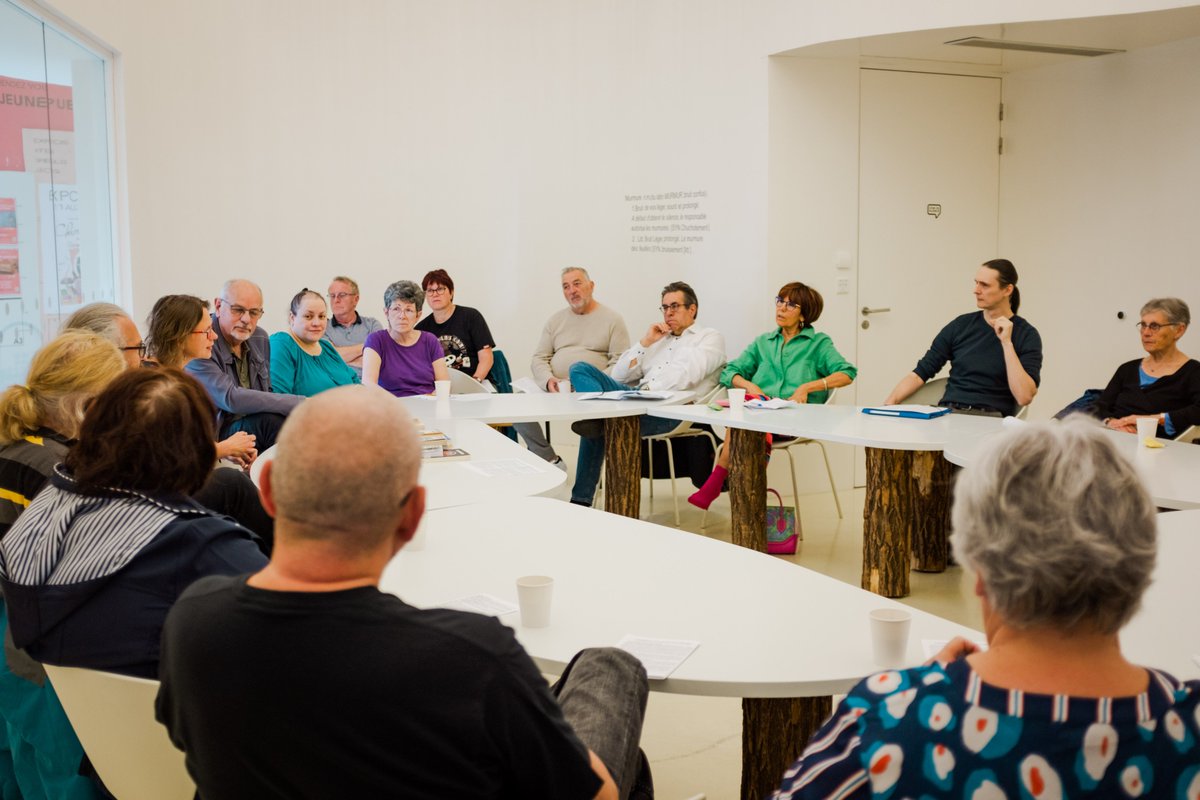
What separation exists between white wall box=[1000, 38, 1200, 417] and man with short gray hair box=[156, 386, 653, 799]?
5885 millimetres

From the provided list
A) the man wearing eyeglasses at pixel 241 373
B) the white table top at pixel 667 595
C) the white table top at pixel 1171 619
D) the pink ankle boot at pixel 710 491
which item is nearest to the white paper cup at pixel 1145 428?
the white table top at pixel 1171 619

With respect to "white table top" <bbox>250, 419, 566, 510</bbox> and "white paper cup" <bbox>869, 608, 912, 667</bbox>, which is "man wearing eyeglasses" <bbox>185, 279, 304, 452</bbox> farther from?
"white paper cup" <bbox>869, 608, 912, 667</bbox>

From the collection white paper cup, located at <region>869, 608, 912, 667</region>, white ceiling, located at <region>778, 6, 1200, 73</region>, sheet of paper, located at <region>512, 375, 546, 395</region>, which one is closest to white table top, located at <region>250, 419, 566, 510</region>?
white paper cup, located at <region>869, 608, 912, 667</region>

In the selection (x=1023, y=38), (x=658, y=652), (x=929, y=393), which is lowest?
(x=658, y=652)

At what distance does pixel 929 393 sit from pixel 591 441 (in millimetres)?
1823

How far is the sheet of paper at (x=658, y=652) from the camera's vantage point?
75.0 inches

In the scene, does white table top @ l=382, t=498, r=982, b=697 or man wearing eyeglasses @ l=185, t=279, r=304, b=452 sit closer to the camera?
white table top @ l=382, t=498, r=982, b=697

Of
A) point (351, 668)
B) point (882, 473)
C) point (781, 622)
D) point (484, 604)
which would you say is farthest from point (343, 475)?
point (882, 473)

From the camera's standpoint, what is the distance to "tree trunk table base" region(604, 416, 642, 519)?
5586 mm

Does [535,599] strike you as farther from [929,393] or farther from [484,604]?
[929,393]

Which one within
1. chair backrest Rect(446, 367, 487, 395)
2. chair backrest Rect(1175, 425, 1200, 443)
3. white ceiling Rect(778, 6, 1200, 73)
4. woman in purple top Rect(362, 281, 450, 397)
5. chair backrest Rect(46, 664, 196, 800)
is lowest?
chair backrest Rect(46, 664, 196, 800)

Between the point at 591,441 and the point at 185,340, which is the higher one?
the point at 185,340

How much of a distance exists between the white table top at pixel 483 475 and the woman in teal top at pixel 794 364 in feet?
6.64

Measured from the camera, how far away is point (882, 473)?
15.2 feet
